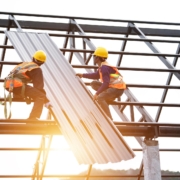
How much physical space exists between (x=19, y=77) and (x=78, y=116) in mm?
1543

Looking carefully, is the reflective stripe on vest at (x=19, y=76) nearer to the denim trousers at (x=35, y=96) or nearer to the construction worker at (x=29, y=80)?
the construction worker at (x=29, y=80)

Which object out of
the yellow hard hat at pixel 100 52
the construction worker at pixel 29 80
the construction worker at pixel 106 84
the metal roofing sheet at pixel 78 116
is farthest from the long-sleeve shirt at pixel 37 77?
the yellow hard hat at pixel 100 52

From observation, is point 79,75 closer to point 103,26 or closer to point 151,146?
point 151,146

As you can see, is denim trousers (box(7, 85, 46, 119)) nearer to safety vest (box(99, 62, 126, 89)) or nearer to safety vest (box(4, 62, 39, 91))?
safety vest (box(4, 62, 39, 91))

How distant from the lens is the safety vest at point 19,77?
26.6 feet

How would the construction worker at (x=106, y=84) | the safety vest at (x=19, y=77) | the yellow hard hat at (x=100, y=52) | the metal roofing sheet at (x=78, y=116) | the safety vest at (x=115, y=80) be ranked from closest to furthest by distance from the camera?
the metal roofing sheet at (x=78, y=116)
the safety vest at (x=19, y=77)
the construction worker at (x=106, y=84)
the safety vest at (x=115, y=80)
the yellow hard hat at (x=100, y=52)

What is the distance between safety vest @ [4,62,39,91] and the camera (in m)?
8.09

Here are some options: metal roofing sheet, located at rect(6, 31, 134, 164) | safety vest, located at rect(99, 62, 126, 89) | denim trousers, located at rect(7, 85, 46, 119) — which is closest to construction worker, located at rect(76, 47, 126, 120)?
safety vest, located at rect(99, 62, 126, 89)

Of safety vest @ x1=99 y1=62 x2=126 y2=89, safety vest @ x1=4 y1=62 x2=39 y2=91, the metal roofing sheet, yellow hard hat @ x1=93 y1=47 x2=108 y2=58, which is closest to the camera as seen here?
the metal roofing sheet

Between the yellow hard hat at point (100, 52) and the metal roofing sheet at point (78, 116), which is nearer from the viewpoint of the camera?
the metal roofing sheet at point (78, 116)

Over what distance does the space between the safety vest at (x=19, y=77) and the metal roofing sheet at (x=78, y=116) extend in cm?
99

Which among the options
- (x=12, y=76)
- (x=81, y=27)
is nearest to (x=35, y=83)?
(x=12, y=76)

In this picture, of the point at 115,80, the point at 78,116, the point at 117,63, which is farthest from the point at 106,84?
the point at 117,63

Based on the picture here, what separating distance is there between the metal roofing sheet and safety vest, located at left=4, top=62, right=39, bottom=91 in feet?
3.26
